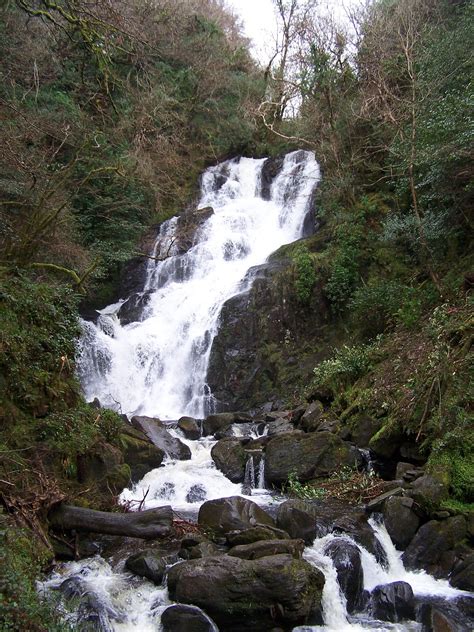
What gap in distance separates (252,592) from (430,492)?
285 centimetres

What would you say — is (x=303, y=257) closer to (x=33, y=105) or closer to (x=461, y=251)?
(x=461, y=251)

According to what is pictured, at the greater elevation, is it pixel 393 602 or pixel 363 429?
pixel 363 429

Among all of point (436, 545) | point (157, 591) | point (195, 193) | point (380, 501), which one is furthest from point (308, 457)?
point (195, 193)

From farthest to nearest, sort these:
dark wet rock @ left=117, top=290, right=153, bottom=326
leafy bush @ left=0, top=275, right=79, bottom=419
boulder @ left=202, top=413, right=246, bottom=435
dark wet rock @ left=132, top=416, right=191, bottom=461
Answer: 1. dark wet rock @ left=117, top=290, right=153, bottom=326
2. boulder @ left=202, top=413, right=246, bottom=435
3. dark wet rock @ left=132, top=416, right=191, bottom=461
4. leafy bush @ left=0, top=275, right=79, bottom=419

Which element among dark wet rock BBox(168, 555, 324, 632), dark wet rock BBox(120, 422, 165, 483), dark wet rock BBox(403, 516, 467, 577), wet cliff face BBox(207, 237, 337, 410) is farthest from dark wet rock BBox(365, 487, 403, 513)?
wet cliff face BBox(207, 237, 337, 410)

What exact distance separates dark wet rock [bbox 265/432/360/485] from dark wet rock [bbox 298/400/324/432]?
1.15 metres

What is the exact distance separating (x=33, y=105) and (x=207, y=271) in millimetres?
7492

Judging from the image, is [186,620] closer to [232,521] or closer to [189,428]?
[232,521]

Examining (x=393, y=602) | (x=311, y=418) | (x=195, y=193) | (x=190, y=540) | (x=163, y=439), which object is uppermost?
(x=195, y=193)

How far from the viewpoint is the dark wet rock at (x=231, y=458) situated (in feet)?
30.5

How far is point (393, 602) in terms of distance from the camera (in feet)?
19.0

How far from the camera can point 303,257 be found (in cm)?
1443

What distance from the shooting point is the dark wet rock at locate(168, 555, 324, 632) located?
5.18 m

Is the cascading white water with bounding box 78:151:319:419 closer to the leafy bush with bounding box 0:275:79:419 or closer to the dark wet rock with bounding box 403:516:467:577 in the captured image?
the leafy bush with bounding box 0:275:79:419
